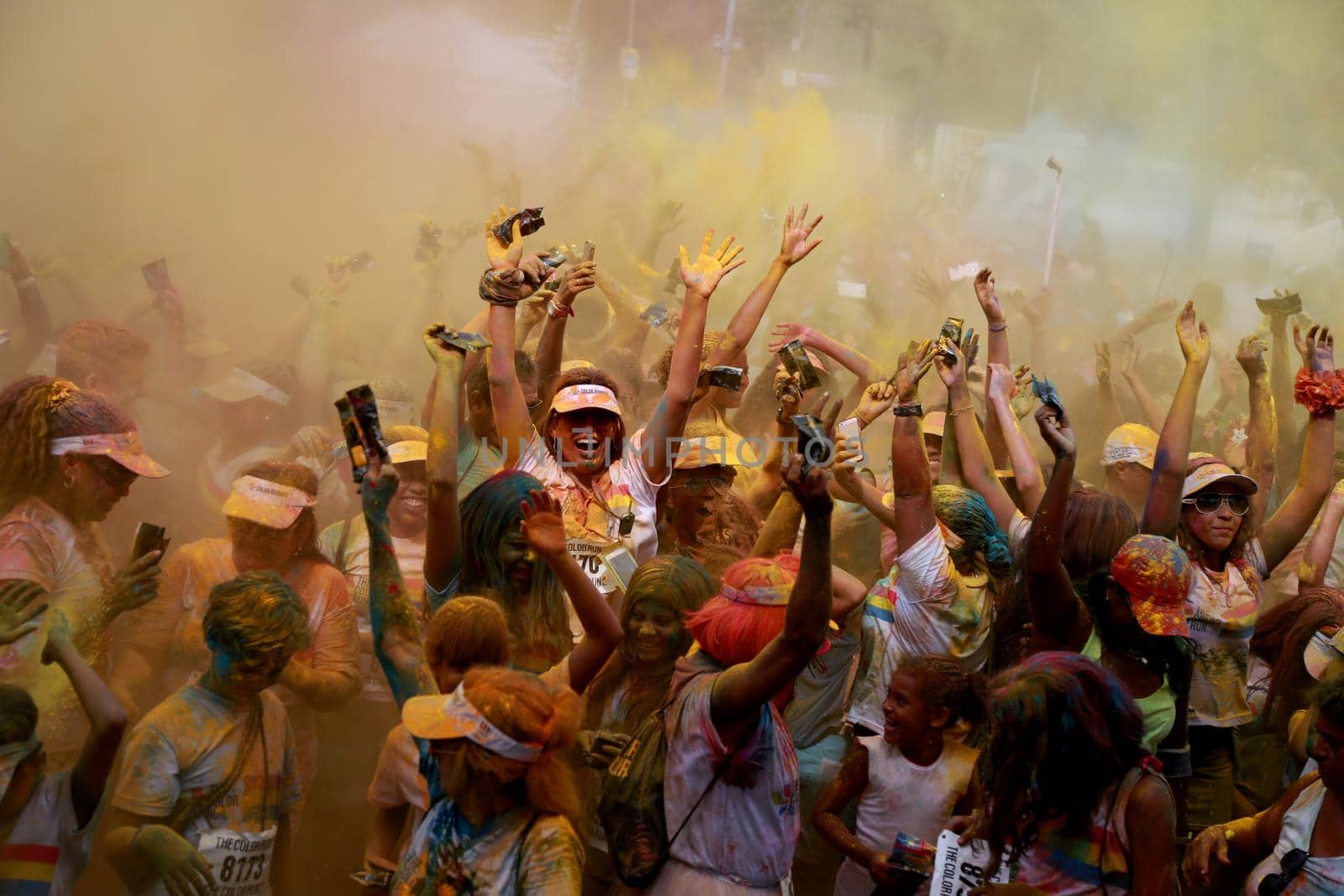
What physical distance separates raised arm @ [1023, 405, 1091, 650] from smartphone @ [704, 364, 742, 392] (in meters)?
1.37

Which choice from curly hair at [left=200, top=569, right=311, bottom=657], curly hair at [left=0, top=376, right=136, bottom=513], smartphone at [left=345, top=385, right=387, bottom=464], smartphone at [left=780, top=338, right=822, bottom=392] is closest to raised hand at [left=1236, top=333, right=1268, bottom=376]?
smartphone at [left=780, top=338, right=822, bottom=392]

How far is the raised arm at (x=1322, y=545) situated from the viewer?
4.34 m

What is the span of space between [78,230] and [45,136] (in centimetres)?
73

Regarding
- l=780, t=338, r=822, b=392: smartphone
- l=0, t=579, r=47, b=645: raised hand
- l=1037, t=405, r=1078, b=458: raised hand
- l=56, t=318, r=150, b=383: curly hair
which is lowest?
l=56, t=318, r=150, b=383: curly hair

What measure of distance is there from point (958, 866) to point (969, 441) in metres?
1.86

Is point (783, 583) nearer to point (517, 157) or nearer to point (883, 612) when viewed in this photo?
point (883, 612)

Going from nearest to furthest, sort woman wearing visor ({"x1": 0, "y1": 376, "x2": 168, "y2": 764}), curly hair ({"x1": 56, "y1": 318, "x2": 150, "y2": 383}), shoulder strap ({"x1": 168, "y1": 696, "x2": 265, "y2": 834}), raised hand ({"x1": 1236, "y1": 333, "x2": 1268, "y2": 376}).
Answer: shoulder strap ({"x1": 168, "y1": 696, "x2": 265, "y2": 834}), woman wearing visor ({"x1": 0, "y1": 376, "x2": 168, "y2": 764}), raised hand ({"x1": 1236, "y1": 333, "x2": 1268, "y2": 376}), curly hair ({"x1": 56, "y1": 318, "x2": 150, "y2": 383})

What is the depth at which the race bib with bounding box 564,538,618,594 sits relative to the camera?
3658 millimetres

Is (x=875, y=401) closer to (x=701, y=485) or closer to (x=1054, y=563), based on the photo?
(x=701, y=485)

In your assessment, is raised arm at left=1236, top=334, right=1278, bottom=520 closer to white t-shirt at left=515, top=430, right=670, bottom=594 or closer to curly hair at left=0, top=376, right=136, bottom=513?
white t-shirt at left=515, top=430, right=670, bottom=594

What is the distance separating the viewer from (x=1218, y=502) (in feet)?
12.2

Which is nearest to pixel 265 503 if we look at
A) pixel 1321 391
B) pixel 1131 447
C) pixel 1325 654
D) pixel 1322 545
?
pixel 1325 654

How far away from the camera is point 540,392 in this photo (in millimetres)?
4547

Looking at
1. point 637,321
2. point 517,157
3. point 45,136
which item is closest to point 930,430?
point 637,321
